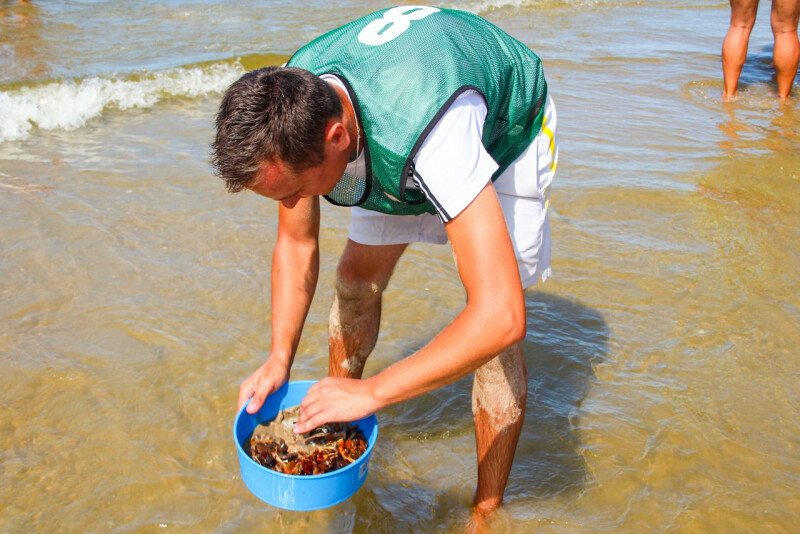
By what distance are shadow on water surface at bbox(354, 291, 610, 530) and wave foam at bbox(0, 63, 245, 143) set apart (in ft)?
13.6

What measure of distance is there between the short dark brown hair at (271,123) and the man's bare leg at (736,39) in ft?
20.0

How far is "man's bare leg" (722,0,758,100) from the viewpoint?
7047 mm

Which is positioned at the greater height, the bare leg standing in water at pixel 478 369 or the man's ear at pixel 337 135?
the man's ear at pixel 337 135

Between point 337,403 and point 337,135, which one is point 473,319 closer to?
point 337,403

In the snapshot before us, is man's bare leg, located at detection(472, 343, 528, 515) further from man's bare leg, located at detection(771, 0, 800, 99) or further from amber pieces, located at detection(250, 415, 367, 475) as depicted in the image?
man's bare leg, located at detection(771, 0, 800, 99)

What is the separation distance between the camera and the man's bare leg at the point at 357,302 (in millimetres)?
2930

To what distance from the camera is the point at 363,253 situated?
2916 mm

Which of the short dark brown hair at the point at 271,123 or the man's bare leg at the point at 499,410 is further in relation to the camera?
the man's bare leg at the point at 499,410

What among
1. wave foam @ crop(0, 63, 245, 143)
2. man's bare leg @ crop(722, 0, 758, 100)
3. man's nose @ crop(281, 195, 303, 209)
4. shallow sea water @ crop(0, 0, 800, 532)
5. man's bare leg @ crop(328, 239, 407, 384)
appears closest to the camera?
man's nose @ crop(281, 195, 303, 209)

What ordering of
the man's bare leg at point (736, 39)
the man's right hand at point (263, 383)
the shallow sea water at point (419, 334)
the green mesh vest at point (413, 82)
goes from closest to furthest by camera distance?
the green mesh vest at point (413, 82) → the man's right hand at point (263, 383) → the shallow sea water at point (419, 334) → the man's bare leg at point (736, 39)

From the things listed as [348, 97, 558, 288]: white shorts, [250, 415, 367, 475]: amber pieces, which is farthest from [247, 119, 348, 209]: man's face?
[250, 415, 367, 475]: amber pieces

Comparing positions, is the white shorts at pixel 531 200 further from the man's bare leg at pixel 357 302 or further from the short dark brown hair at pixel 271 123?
the short dark brown hair at pixel 271 123

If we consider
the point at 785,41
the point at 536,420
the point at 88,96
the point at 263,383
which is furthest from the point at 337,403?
the point at 785,41

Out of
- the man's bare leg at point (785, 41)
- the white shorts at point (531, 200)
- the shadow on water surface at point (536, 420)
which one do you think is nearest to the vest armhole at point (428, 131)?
the white shorts at point (531, 200)
